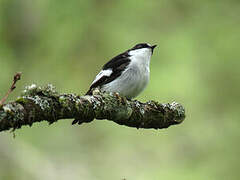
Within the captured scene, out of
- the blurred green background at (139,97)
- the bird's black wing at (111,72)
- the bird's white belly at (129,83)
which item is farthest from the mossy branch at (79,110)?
the blurred green background at (139,97)

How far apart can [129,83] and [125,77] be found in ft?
0.40

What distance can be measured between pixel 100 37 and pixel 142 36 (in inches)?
39.2

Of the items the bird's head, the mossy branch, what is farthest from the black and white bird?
the mossy branch

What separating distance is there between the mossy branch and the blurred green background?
181 inches

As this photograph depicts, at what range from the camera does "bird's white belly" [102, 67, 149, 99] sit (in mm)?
5863

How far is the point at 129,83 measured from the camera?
5.86m

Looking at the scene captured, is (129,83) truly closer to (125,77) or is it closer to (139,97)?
(125,77)

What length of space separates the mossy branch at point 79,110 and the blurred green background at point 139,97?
15.1 feet

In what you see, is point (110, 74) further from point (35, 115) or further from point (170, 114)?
point (35, 115)

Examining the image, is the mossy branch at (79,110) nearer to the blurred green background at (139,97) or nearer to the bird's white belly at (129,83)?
the bird's white belly at (129,83)

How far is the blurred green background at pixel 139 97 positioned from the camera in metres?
8.62

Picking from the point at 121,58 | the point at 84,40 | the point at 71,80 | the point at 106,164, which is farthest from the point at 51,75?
the point at 121,58

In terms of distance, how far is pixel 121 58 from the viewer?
645 centimetres

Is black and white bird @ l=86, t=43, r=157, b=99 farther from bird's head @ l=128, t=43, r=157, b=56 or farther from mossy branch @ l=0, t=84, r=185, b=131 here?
mossy branch @ l=0, t=84, r=185, b=131
